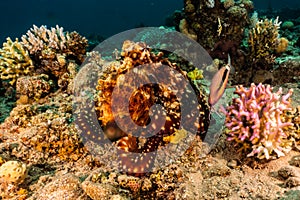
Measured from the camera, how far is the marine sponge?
18.2 feet

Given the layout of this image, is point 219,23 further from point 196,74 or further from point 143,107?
point 143,107

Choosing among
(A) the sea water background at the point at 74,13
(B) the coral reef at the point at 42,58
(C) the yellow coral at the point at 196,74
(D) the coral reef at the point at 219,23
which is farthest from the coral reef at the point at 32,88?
(A) the sea water background at the point at 74,13

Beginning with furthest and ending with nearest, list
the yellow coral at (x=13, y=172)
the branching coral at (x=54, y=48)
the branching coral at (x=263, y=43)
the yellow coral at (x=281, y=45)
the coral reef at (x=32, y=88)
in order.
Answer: the yellow coral at (x=281, y=45)
the branching coral at (x=263, y=43)
the branching coral at (x=54, y=48)
the coral reef at (x=32, y=88)
the yellow coral at (x=13, y=172)

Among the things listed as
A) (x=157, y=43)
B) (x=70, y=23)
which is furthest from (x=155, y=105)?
(x=70, y=23)

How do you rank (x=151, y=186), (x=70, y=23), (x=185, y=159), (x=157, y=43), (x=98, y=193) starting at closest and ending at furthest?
(x=98, y=193), (x=151, y=186), (x=185, y=159), (x=157, y=43), (x=70, y=23)

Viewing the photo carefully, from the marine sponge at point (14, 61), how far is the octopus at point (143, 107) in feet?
11.6

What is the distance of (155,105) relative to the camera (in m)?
3.05

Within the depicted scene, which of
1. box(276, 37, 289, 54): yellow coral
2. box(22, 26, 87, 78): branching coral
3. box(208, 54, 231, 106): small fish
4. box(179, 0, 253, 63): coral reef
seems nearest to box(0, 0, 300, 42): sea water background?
box(179, 0, 253, 63): coral reef

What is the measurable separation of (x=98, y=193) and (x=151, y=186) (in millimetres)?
607

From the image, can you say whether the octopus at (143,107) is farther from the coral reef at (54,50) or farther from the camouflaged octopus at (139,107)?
the coral reef at (54,50)

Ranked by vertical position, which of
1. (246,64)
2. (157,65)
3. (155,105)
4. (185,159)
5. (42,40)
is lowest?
(185,159)

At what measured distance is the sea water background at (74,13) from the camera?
73125 millimetres

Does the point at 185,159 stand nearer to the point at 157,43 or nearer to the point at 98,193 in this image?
the point at 98,193

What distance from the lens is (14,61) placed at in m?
5.63
